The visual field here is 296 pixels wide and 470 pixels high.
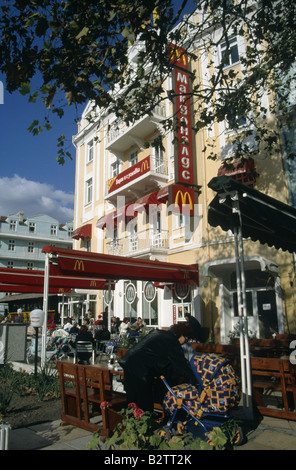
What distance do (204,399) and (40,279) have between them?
11288 millimetres

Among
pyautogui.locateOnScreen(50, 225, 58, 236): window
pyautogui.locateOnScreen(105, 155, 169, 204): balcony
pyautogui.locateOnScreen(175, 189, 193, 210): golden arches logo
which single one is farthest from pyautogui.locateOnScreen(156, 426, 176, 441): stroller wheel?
pyautogui.locateOnScreen(50, 225, 58, 236): window

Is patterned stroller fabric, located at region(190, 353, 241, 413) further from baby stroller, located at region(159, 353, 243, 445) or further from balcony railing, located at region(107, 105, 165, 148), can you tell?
balcony railing, located at region(107, 105, 165, 148)

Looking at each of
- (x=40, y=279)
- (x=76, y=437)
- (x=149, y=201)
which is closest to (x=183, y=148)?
(x=149, y=201)

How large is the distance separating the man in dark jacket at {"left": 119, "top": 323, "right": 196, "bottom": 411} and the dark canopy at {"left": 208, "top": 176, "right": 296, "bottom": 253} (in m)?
2.41

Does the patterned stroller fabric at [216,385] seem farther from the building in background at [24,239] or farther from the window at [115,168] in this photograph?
the building in background at [24,239]

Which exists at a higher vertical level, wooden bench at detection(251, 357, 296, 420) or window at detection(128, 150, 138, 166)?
window at detection(128, 150, 138, 166)

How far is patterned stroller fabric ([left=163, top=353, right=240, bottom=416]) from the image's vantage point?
388cm

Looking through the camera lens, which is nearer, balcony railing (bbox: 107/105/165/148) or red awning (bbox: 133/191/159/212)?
red awning (bbox: 133/191/159/212)

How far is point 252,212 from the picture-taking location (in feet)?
18.0

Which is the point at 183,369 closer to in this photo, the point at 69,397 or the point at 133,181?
the point at 69,397

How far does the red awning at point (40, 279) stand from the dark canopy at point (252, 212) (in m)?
6.08

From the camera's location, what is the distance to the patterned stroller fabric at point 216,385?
153 inches

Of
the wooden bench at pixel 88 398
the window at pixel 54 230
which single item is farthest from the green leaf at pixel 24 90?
the window at pixel 54 230
